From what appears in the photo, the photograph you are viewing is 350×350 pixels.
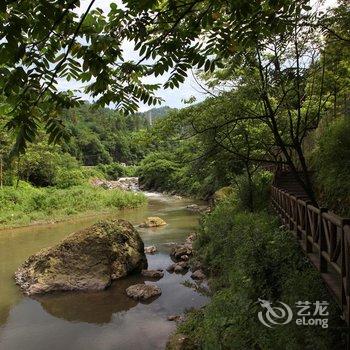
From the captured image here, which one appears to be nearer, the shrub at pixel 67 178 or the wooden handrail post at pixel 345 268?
the wooden handrail post at pixel 345 268

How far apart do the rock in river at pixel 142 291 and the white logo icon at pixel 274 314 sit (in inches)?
220

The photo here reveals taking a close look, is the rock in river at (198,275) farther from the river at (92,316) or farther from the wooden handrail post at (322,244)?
the wooden handrail post at (322,244)

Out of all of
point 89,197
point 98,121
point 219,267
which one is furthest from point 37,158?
point 98,121

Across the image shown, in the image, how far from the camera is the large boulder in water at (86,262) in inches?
514

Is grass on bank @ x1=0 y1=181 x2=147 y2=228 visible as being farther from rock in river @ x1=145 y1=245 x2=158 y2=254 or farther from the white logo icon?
Result: the white logo icon

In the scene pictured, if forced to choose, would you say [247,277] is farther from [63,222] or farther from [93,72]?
[63,222]

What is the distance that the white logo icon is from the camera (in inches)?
253

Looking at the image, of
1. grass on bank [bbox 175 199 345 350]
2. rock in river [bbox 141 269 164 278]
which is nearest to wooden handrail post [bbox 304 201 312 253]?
grass on bank [bbox 175 199 345 350]

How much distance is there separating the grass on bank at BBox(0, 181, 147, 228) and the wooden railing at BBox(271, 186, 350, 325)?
22967 mm

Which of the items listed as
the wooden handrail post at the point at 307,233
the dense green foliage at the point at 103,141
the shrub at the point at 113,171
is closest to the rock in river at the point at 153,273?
the wooden handrail post at the point at 307,233

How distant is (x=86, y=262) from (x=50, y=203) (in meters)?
Answer: 18.4

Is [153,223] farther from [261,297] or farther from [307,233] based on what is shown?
[307,233]

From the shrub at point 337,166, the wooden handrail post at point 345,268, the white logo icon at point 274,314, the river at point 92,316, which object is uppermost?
the shrub at point 337,166

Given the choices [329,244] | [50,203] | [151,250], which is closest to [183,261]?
[151,250]
